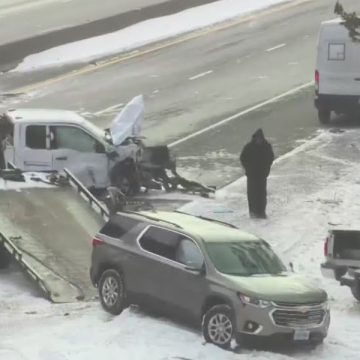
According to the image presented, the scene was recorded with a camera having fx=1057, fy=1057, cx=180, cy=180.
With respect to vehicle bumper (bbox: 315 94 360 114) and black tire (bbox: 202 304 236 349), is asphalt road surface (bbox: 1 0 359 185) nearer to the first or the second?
vehicle bumper (bbox: 315 94 360 114)

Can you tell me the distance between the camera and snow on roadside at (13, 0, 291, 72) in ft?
124

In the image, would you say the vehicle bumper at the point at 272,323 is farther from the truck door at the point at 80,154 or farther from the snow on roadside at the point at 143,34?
the snow on roadside at the point at 143,34

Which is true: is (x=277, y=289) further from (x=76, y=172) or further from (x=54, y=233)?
(x=76, y=172)

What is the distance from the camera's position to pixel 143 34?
136ft

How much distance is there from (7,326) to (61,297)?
139 cm

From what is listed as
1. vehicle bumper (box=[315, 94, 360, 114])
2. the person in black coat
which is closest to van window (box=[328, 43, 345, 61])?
vehicle bumper (box=[315, 94, 360, 114])

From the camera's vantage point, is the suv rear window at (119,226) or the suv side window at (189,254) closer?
the suv side window at (189,254)

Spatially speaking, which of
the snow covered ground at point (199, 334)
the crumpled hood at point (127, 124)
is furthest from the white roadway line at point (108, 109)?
the crumpled hood at point (127, 124)

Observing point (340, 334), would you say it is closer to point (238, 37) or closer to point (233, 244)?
point (233, 244)

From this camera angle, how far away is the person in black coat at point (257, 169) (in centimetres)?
2027

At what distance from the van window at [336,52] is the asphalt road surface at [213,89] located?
6.50ft

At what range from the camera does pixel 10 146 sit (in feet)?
70.0

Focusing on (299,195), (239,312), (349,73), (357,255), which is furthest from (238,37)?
(239,312)

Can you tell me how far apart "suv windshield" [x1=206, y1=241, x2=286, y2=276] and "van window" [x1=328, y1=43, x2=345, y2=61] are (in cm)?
1352
